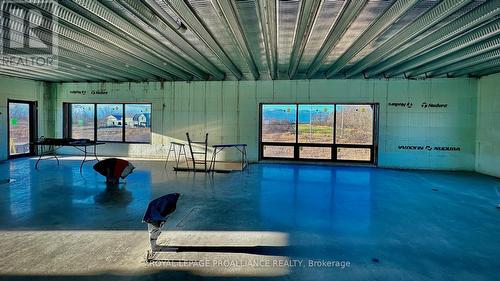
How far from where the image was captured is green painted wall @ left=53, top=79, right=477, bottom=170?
8.24 m

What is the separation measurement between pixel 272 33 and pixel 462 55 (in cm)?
407

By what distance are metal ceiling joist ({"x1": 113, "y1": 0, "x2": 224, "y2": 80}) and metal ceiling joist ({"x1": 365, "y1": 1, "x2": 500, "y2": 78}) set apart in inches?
166

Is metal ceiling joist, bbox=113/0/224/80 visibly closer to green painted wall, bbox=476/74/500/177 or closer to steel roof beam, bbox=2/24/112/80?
steel roof beam, bbox=2/24/112/80

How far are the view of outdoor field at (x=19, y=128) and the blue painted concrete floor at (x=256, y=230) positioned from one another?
418 cm

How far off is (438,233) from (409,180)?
12.0ft

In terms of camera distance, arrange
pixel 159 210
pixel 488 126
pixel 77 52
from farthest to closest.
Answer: pixel 488 126
pixel 77 52
pixel 159 210

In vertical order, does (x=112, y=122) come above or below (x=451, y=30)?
below

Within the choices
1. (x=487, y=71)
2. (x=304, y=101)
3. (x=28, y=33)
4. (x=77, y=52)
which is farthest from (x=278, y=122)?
(x=28, y=33)

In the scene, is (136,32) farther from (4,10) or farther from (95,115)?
(95,115)

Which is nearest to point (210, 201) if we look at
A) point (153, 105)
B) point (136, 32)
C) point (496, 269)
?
point (136, 32)

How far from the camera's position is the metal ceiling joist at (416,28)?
11.4ft

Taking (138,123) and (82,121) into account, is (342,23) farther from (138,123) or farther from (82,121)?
A: (82,121)

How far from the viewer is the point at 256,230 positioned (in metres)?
3.65

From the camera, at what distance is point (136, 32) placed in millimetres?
4711
